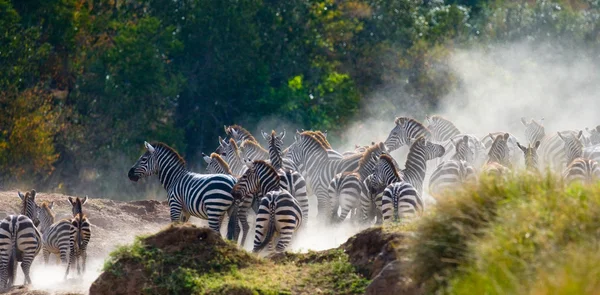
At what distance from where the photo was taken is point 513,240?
7766mm

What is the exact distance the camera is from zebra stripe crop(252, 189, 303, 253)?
46.1ft

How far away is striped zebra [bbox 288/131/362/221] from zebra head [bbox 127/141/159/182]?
3750mm

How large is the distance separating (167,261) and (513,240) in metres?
4.61

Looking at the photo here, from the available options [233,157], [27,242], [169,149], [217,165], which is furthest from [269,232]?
[233,157]

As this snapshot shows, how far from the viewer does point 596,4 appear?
51250mm

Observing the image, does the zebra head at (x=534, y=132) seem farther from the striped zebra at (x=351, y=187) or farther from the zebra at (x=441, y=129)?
the striped zebra at (x=351, y=187)

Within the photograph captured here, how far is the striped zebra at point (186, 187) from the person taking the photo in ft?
52.1

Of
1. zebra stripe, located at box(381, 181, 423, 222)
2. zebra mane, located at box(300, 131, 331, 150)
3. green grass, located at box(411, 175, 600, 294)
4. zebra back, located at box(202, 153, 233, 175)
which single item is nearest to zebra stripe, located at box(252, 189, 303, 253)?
zebra stripe, located at box(381, 181, 423, 222)

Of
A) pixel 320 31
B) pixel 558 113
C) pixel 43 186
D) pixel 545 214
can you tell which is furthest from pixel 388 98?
pixel 545 214

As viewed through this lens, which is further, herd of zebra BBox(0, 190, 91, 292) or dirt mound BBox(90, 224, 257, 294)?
herd of zebra BBox(0, 190, 91, 292)

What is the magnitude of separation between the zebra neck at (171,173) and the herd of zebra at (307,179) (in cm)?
2

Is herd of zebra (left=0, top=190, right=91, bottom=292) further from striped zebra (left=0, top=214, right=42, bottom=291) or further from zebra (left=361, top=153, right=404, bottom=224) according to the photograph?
zebra (left=361, top=153, right=404, bottom=224)

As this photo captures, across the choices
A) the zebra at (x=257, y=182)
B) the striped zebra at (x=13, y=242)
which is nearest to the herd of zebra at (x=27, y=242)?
the striped zebra at (x=13, y=242)

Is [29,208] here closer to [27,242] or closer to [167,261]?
[27,242]
